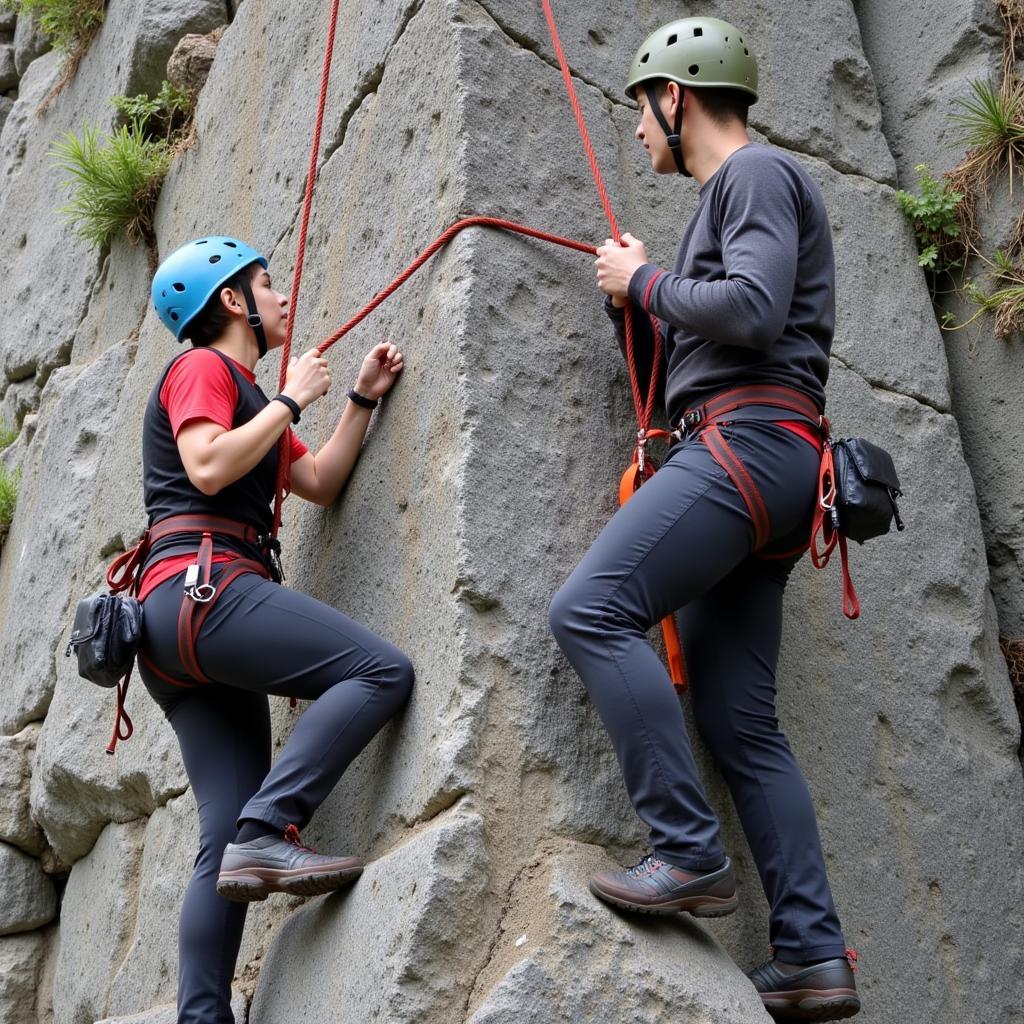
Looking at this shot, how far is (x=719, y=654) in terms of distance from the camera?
9.24 feet

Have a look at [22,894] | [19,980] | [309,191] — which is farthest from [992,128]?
[19,980]

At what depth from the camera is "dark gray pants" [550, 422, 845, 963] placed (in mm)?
2484

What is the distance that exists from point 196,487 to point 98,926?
6.44ft

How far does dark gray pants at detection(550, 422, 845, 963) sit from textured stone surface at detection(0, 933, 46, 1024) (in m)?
3.05

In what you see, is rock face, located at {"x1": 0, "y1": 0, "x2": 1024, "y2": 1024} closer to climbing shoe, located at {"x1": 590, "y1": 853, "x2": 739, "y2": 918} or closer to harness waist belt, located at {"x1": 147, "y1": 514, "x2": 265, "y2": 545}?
climbing shoe, located at {"x1": 590, "y1": 853, "x2": 739, "y2": 918}

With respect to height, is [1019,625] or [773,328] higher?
[773,328]

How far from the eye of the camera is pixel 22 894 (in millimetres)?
4895

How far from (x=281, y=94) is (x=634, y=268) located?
6.69 ft

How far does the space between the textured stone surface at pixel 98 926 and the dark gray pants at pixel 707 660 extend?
215 centimetres

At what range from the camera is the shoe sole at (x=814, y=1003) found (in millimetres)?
2512

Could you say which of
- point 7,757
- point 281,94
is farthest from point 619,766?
point 7,757

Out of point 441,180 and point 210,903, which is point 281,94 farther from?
point 210,903

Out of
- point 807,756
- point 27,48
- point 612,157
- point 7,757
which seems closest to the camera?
point 807,756

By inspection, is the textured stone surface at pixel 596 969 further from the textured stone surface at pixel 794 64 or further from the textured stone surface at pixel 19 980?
the textured stone surface at pixel 19 980
